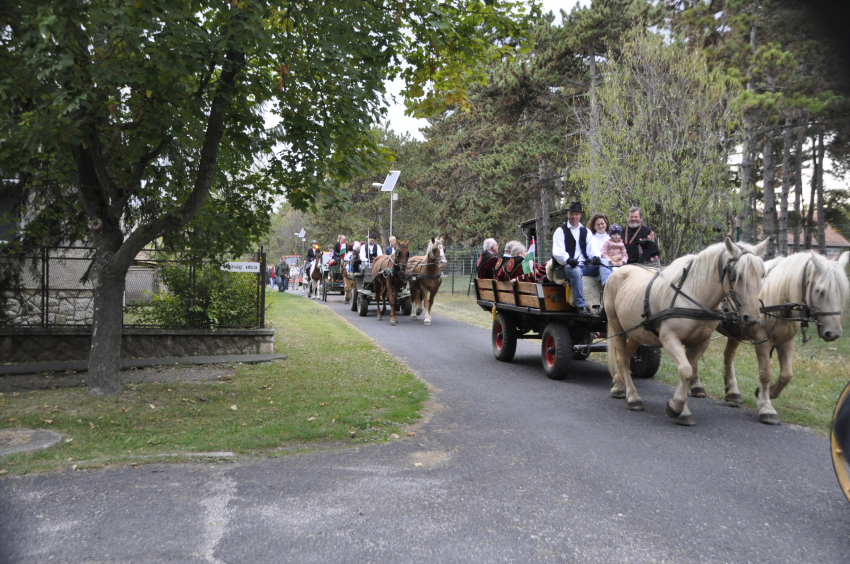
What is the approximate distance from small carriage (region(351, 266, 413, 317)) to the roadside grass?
9448mm

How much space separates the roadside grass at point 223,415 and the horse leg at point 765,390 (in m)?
3.60

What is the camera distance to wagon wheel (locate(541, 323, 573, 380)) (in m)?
8.87

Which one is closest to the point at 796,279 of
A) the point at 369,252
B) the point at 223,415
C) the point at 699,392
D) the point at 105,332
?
the point at 699,392

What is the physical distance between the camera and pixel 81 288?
32.4ft

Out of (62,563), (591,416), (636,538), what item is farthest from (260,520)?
(591,416)

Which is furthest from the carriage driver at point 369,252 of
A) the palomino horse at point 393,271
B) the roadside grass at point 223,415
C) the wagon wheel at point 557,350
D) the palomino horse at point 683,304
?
the palomino horse at point 683,304

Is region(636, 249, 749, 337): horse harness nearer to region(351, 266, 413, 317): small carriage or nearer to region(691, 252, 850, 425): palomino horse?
region(691, 252, 850, 425): palomino horse

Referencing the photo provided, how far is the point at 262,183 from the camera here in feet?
27.2

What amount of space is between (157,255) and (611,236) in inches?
277

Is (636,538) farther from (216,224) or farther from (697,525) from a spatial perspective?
(216,224)

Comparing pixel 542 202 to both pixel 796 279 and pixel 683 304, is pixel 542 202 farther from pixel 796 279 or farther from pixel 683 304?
pixel 683 304

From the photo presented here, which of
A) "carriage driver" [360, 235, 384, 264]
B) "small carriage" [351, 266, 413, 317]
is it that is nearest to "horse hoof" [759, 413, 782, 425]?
"small carriage" [351, 266, 413, 317]

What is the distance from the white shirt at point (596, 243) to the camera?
891 centimetres

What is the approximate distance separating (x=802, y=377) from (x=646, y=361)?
82.9 inches
